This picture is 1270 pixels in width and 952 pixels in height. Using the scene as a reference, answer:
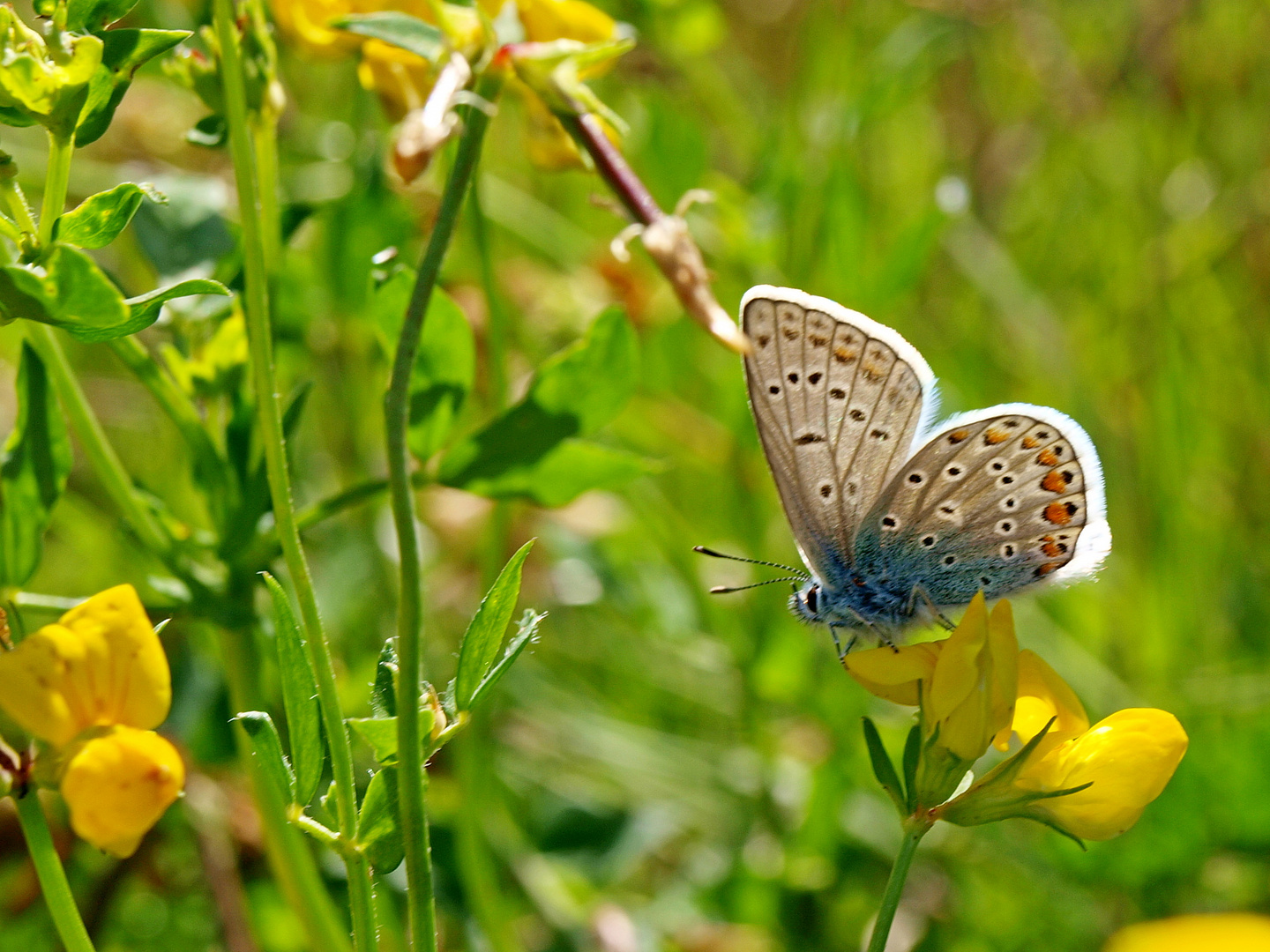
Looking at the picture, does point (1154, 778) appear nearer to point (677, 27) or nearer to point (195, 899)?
point (195, 899)

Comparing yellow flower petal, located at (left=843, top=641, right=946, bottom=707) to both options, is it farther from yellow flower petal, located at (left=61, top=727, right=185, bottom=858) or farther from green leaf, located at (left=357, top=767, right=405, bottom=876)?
yellow flower petal, located at (left=61, top=727, right=185, bottom=858)

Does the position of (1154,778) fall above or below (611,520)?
above

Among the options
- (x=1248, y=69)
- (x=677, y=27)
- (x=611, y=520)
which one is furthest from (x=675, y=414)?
(x=1248, y=69)

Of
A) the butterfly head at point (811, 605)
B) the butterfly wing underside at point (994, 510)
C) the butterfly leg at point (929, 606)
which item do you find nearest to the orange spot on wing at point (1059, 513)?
the butterfly wing underside at point (994, 510)

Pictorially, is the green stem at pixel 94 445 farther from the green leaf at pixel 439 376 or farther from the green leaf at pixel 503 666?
the green leaf at pixel 503 666

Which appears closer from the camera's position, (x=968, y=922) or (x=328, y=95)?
(x=968, y=922)

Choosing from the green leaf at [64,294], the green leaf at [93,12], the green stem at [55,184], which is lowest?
the green leaf at [64,294]

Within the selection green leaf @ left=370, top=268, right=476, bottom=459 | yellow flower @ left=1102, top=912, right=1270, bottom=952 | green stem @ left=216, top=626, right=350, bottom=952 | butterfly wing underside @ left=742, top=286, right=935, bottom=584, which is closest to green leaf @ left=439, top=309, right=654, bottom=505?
green leaf @ left=370, top=268, right=476, bottom=459
